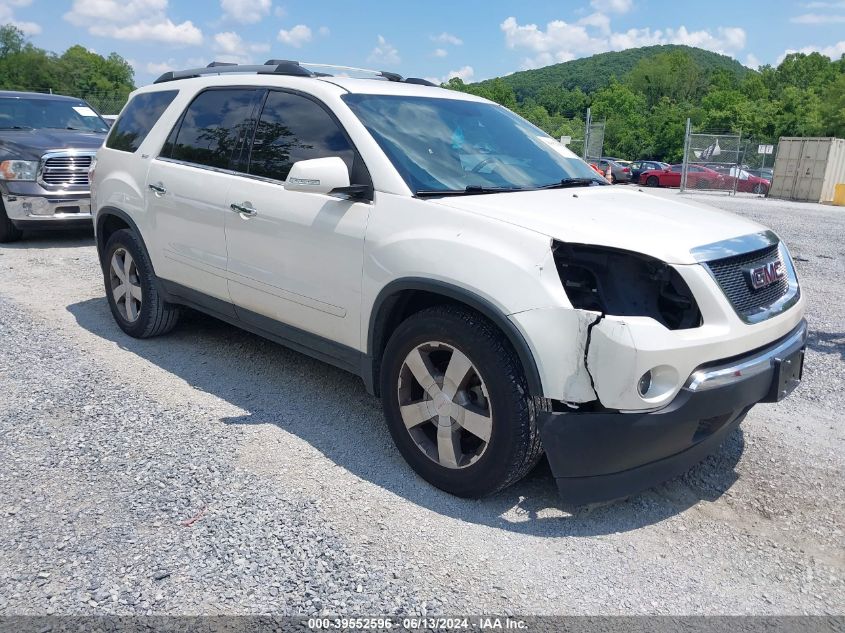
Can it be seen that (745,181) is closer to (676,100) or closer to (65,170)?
(65,170)

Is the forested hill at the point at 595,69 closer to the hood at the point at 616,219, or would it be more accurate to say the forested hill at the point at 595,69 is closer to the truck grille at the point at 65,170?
the truck grille at the point at 65,170

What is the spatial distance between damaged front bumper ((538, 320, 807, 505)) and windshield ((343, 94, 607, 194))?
54.5 inches

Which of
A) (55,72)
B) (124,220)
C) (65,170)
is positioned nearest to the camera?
(124,220)

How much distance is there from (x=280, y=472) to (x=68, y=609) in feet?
3.80

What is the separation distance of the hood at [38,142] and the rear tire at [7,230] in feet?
2.60

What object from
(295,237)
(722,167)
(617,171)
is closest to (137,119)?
(295,237)

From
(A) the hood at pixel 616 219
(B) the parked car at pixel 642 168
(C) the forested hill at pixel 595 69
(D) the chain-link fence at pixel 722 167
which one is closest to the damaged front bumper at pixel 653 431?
(A) the hood at pixel 616 219

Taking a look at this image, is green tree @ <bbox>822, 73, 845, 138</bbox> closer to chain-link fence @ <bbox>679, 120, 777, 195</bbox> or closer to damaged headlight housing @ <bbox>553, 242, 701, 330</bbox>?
chain-link fence @ <bbox>679, 120, 777, 195</bbox>

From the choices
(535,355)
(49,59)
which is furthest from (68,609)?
(49,59)

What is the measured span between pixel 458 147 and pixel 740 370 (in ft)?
6.14

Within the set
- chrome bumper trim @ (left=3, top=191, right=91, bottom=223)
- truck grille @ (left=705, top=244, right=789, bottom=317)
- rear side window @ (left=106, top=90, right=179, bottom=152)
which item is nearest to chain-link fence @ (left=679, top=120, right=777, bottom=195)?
chrome bumper trim @ (left=3, top=191, right=91, bottom=223)

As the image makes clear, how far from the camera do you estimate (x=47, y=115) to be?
10.4 metres

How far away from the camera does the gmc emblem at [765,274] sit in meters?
3.02

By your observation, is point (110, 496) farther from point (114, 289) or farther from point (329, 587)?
point (114, 289)
